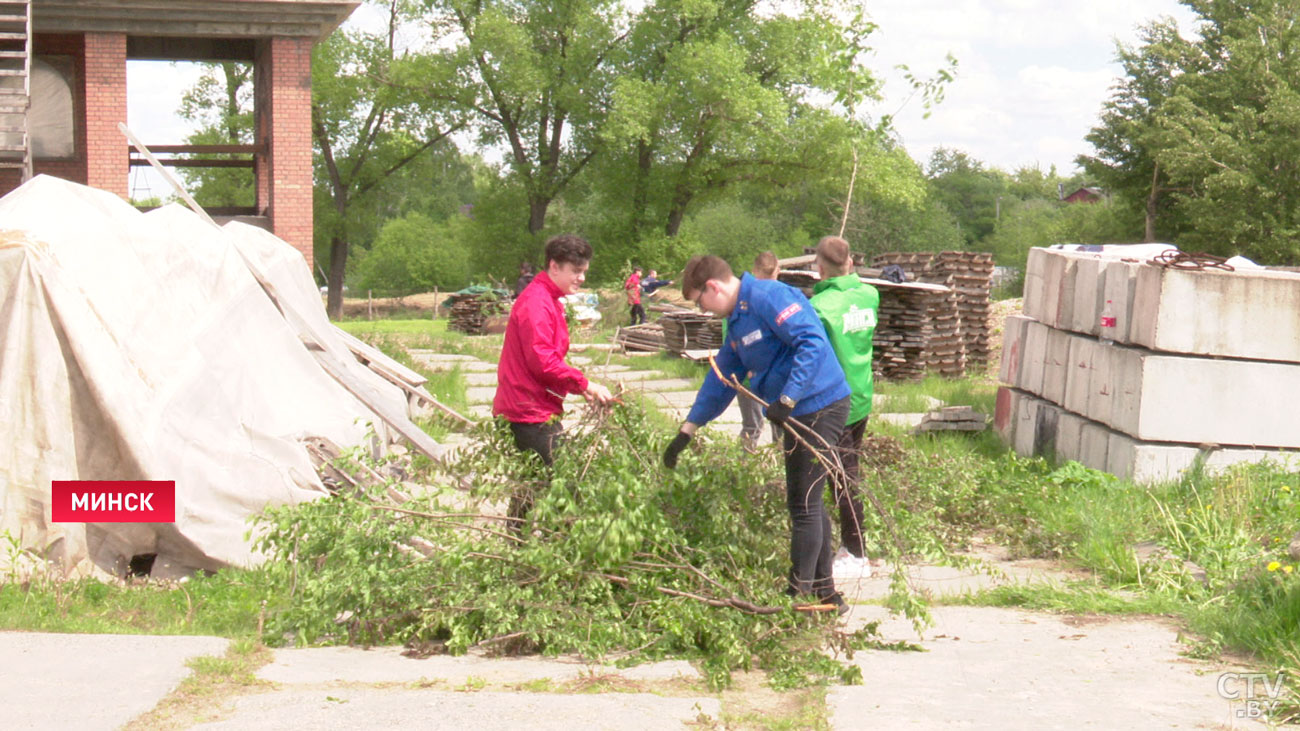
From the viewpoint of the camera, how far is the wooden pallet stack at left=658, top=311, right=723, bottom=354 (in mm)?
20062

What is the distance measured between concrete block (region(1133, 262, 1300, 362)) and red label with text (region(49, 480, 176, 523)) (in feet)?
21.3

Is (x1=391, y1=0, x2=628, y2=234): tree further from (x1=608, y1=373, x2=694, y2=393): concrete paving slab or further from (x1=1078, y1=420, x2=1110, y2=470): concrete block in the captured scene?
(x1=1078, y1=420, x2=1110, y2=470): concrete block

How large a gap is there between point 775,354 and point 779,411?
40cm

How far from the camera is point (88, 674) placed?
4.78 meters

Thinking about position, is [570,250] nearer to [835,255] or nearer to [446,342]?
[835,255]

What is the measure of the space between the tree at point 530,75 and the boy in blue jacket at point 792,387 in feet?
116

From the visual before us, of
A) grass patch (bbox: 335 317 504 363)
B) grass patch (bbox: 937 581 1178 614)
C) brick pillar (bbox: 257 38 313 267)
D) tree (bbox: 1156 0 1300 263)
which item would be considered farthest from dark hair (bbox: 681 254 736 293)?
tree (bbox: 1156 0 1300 263)

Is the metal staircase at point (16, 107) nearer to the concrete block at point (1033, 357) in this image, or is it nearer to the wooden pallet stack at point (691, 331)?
the wooden pallet stack at point (691, 331)

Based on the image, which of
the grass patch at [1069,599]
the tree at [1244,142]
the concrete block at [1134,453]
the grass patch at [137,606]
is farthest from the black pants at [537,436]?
the tree at [1244,142]

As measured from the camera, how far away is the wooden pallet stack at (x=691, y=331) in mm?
20062

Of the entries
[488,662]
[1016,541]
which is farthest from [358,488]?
[1016,541]

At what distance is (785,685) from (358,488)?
2265 mm

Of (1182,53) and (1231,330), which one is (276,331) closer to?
(1231,330)

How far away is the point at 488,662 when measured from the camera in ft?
17.4
